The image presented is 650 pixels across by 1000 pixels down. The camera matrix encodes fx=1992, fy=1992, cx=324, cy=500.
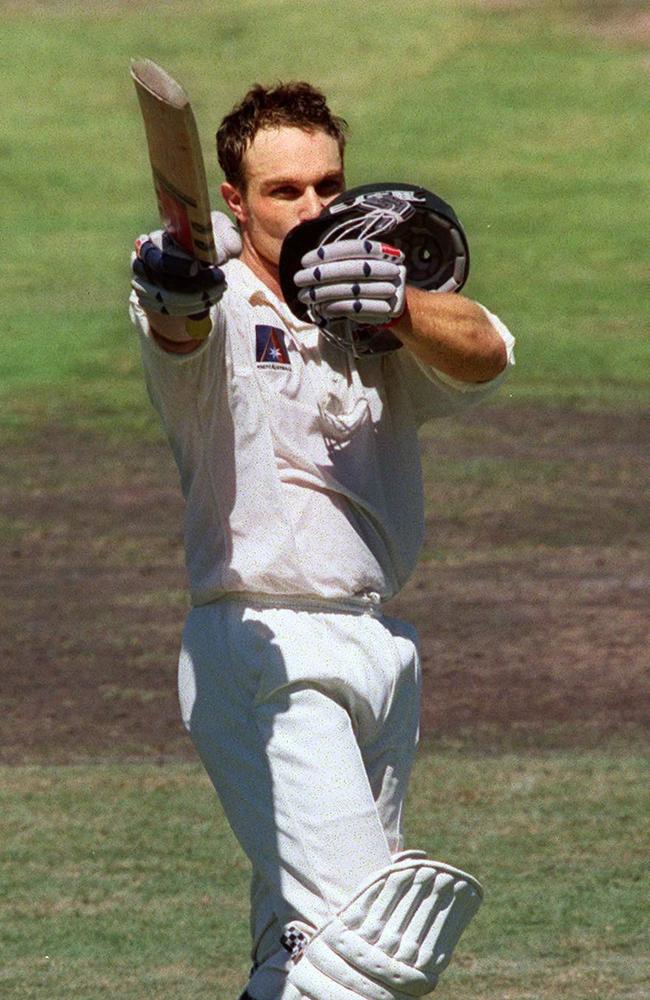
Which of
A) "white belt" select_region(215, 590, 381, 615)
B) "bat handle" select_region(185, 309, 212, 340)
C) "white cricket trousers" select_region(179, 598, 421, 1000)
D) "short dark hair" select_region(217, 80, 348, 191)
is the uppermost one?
"short dark hair" select_region(217, 80, 348, 191)

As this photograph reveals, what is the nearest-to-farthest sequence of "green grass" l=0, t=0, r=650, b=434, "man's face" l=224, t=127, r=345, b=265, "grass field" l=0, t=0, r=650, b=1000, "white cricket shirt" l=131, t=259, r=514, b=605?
"white cricket shirt" l=131, t=259, r=514, b=605
"man's face" l=224, t=127, r=345, b=265
"grass field" l=0, t=0, r=650, b=1000
"green grass" l=0, t=0, r=650, b=434

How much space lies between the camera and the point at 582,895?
A: 5820 mm

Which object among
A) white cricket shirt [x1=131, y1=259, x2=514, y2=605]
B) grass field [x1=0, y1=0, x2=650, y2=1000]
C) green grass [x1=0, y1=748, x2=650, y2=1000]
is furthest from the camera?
grass field [x1=0, y1=0, x2=650, y2=1000]

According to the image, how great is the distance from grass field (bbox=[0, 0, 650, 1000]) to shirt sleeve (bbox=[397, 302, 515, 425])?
1785 mm

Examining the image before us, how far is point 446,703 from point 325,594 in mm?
4205

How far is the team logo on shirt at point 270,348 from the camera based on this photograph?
383 centimetres

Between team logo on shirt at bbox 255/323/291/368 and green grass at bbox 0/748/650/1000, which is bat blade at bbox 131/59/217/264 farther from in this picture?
green grass at bbox 0/748/650/1000

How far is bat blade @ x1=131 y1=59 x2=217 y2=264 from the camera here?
330cm

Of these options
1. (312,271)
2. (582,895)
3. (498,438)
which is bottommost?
(582,895)

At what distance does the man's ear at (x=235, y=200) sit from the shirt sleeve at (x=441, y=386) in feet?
1.39

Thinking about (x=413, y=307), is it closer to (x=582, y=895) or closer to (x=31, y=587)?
(x=582, y=895)

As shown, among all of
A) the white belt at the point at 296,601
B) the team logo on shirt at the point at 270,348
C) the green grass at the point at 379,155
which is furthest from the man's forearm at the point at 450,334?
the green grass at the point at 379,155

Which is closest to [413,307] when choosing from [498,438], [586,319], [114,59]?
[498,438]

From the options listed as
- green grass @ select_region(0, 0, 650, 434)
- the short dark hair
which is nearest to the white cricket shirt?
the short dark hair
